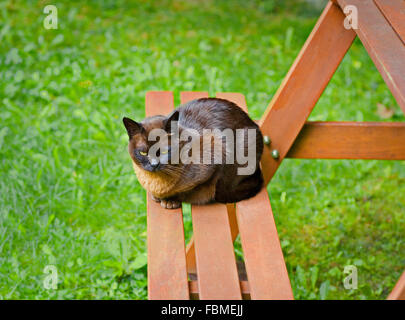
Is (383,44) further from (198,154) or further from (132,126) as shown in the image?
(132,126)

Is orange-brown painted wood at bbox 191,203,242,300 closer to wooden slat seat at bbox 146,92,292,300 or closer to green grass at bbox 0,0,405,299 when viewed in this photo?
wooden slat seat at bbox 146,92,292,300

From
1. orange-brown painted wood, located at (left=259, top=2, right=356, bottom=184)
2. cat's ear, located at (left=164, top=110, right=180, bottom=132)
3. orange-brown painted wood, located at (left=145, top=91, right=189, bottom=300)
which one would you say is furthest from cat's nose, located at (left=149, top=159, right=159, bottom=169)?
orange-brown painted wood, located at (left=259, top=2, right=356, bottom=184)

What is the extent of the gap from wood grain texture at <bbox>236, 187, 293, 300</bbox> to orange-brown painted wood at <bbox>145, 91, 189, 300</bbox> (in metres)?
0.24

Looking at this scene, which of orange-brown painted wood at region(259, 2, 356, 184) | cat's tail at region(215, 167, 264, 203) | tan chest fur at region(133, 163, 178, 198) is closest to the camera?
tan chest fur at region(133, 163, 178, 198)

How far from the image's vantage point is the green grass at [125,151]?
2.90 meters

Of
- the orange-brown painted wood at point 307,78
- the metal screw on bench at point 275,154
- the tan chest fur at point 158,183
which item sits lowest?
the tan chest fur at point 158,183

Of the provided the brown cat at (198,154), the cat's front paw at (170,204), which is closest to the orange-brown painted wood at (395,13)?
the brown cat at (198,154)

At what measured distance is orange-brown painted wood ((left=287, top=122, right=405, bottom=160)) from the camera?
2516 millimetres

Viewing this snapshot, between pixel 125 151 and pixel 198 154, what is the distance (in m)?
1.59

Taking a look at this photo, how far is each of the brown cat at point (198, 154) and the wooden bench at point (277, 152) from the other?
0.25 feet

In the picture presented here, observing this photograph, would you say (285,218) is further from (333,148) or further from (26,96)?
(26,96)

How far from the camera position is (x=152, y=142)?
6.42 ft

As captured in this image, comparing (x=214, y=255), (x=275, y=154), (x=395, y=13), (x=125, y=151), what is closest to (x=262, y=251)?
(x=214, y=255)

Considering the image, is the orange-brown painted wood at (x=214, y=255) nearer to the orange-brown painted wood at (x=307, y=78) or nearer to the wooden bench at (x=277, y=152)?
the wooden bench at (x=277, y=152)
